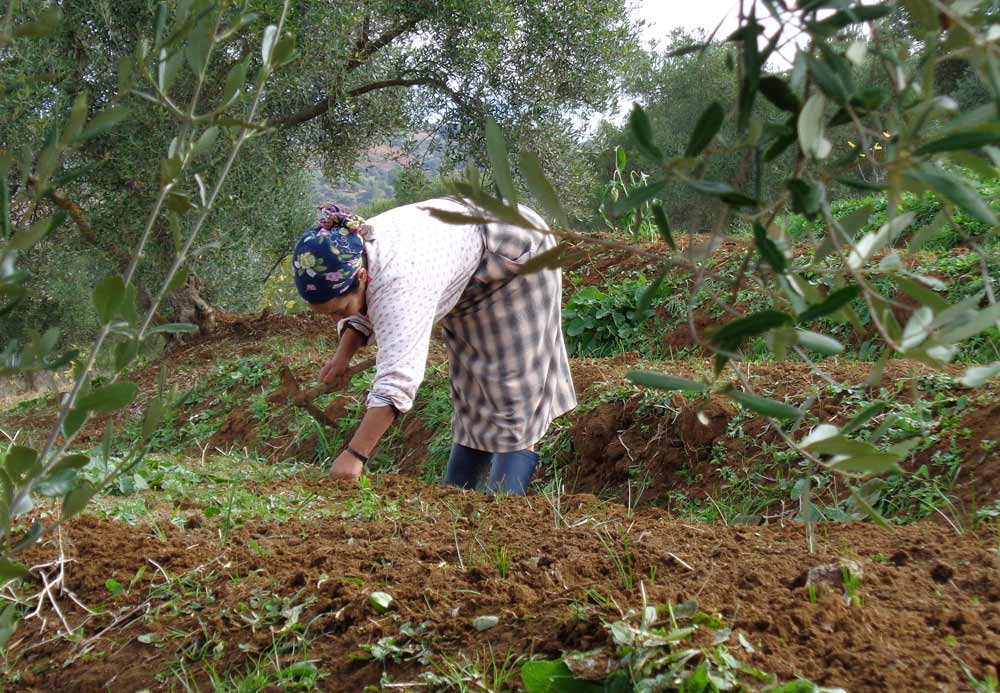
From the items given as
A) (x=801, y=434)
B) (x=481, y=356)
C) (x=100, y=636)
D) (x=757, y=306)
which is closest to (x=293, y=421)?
(x=481, y=356)

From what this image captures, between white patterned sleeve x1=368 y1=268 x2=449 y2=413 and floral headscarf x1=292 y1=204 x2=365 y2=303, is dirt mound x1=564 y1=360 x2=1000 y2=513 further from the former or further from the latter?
floral headscarf x1=292 y1=204 x2=365 y2=303

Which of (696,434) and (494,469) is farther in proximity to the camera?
(696,434)

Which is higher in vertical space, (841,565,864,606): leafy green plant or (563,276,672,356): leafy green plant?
(841,565,864,606): leafy green plant

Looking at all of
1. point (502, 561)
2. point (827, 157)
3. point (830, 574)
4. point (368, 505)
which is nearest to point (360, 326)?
point (368, 505)

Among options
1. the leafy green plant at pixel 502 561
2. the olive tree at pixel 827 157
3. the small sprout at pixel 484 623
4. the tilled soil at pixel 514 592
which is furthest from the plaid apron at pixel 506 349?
A: the olive tree at pixel 827 157

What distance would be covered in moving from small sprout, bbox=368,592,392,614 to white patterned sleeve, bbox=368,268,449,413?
136 centimetres

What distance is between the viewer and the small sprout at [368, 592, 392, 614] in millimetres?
2027

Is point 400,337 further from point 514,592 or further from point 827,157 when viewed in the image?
point 827,157

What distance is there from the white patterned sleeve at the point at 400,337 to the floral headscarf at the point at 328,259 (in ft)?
0.53

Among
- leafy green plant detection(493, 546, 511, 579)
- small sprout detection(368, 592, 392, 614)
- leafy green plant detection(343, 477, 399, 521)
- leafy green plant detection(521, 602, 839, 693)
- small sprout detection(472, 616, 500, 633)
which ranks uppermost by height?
leafy green plant detection(521, 602, 839, 693)

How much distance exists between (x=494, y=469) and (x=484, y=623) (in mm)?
2340

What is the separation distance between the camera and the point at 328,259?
332cm

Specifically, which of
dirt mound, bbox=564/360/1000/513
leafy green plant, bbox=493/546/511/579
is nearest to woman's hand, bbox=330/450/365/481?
dirt mound, bbox=564/360/1000/513

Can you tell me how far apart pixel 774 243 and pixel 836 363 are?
409 cm
